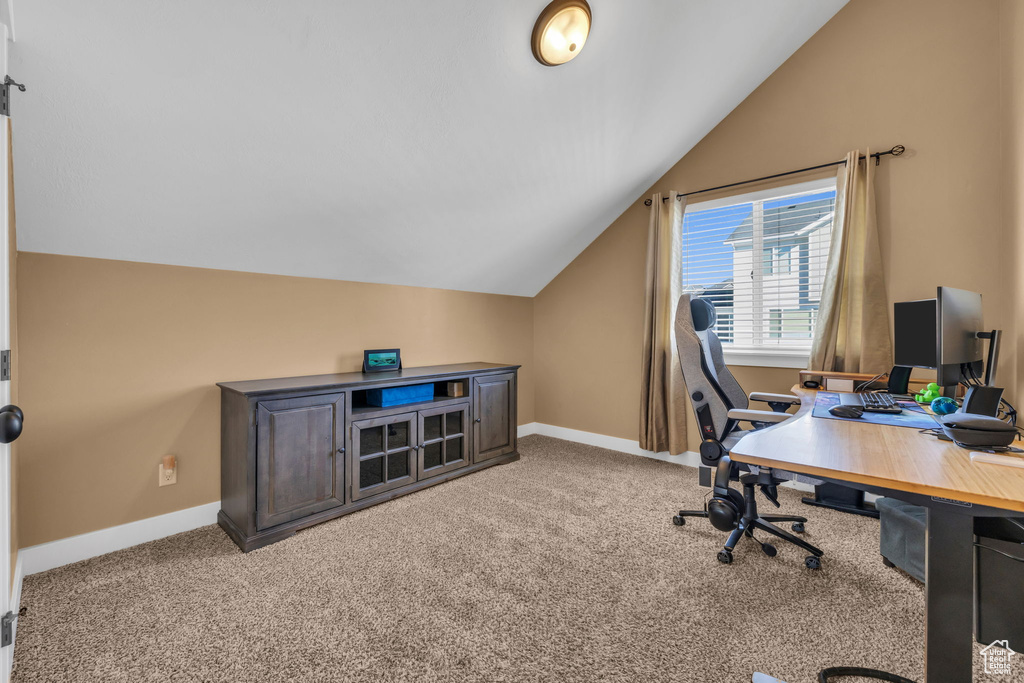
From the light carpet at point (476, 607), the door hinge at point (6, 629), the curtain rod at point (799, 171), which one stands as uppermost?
the curtain rod at point (799, 171)

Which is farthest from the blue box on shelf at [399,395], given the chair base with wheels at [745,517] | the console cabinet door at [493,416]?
the chair base with wheels at [745,517]

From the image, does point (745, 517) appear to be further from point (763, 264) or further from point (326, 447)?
point (326, 447)

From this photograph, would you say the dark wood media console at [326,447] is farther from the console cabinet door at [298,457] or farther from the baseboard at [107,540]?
the baseboard at [107,540]

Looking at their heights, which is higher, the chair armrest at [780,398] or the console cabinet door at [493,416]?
the chair armrest at [780,398]

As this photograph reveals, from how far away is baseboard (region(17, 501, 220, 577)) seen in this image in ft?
6.36

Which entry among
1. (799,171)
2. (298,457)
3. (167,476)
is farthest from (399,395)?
(799,171)

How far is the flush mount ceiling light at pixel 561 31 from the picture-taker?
196cm

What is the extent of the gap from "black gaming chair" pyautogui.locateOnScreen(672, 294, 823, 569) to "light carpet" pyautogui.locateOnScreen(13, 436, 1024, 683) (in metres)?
0.10

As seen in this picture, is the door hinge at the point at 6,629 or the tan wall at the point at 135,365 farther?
the tan wall at the point at 135,365

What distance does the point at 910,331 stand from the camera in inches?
93.2

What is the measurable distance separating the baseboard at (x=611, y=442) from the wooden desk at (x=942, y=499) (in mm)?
2208

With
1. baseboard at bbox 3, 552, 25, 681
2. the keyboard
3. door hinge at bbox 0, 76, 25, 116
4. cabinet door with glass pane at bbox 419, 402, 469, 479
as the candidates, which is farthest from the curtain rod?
baseboard at bbox 3, 552, 25, 681

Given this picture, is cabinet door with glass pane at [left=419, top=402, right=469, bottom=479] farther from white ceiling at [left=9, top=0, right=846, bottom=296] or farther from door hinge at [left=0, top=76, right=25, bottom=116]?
door hinge at [left=0, top=76, right=25, bottom=116]

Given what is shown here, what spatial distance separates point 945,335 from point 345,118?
2499mm
